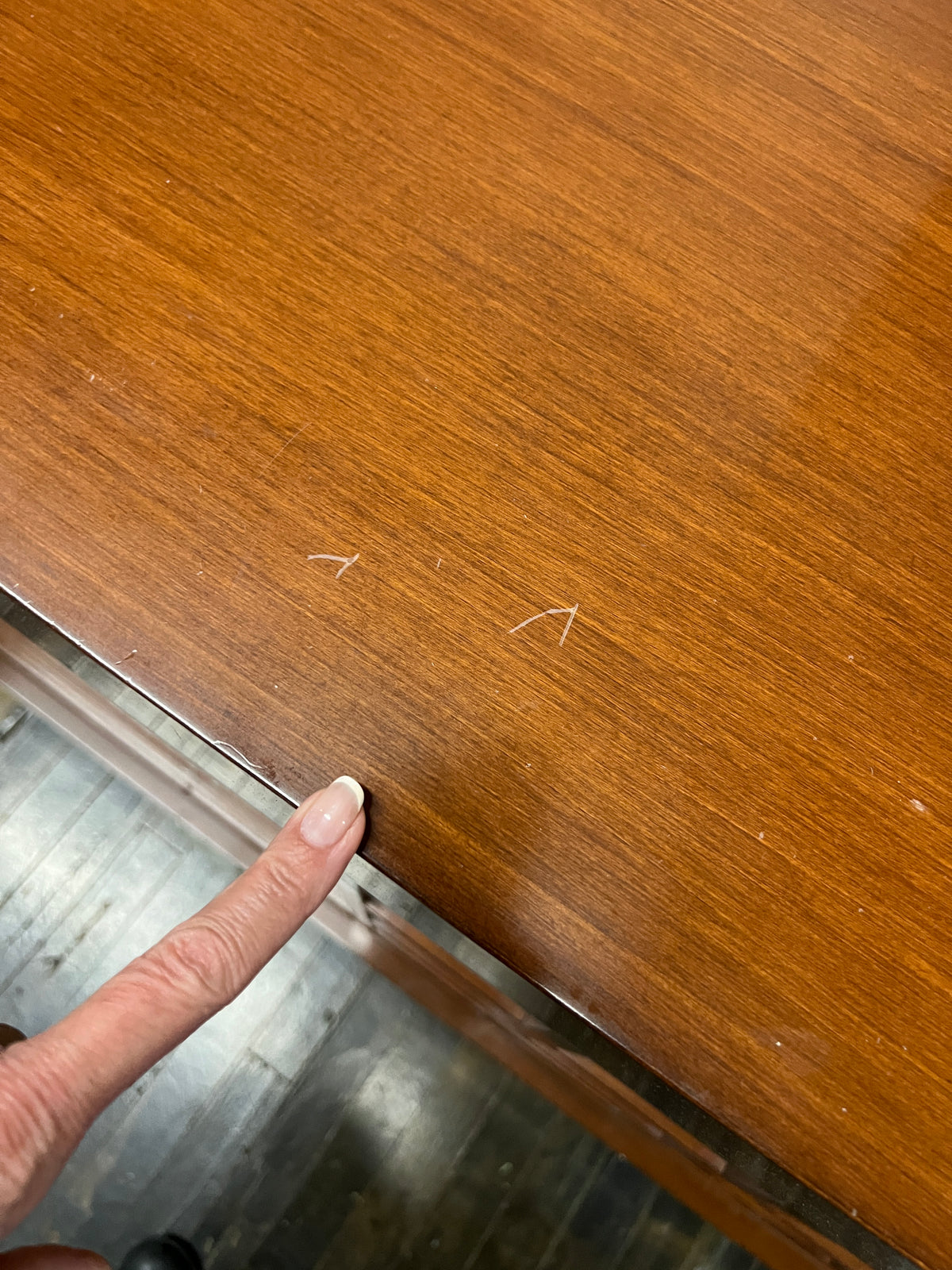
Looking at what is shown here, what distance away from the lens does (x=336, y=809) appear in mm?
394

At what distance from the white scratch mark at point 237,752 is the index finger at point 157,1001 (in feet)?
0.10

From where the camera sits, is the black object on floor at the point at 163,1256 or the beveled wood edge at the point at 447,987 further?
the black object on floor at the point at 163,1256

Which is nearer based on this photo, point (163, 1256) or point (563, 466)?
point (563, 466)

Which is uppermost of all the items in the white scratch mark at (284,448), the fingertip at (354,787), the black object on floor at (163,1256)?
the white scratch mark at (284,448)

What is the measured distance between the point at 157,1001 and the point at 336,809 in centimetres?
17

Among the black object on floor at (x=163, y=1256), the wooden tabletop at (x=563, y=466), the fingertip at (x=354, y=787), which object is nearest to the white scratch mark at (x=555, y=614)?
the wooden tabletop at (x=563, y=466)

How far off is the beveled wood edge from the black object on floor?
33 cm

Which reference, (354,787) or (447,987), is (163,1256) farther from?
(354,787)

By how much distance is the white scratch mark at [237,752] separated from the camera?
40 centimetres

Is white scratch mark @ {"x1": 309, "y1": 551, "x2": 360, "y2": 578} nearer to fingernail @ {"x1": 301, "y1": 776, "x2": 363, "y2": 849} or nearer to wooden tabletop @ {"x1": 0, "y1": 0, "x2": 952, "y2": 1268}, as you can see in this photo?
wooden tabletop @ {"x1": 0, "y1": 0, "x2": 952, "y2": 1268}

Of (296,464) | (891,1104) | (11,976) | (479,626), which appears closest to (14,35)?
(296,464)

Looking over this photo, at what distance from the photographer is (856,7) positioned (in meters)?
0.52

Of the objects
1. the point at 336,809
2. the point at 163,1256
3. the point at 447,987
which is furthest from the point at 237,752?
the point at 163,1256

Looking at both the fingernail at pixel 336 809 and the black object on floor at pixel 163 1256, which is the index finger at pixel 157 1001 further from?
the black object on floor at pixel 163 1256
